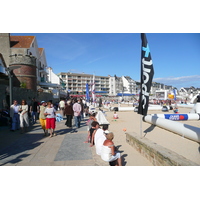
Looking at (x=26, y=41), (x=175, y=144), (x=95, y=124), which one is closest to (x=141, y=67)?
(x=95, y=124)

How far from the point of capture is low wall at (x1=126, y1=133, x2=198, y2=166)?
318 cm

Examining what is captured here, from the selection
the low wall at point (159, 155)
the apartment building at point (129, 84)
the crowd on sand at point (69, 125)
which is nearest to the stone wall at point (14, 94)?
the crowd on sand at point (69, 125)

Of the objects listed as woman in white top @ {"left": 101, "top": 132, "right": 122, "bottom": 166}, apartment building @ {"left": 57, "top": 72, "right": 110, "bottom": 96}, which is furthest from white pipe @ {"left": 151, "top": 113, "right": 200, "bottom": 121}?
apartment building @ {"left": 57, "top": 72, "right": 110, "bottom": 96}

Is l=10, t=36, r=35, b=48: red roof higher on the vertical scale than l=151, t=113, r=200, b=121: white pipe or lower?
higher

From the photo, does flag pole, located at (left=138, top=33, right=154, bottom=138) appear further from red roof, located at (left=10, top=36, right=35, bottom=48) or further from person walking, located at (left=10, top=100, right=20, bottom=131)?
red roof, located at (left=10, top=36, right=35, bottom=48)

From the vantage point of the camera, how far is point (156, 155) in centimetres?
379

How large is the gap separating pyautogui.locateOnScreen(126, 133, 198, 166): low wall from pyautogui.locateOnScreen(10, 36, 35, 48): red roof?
28196mm

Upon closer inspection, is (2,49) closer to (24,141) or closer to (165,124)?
Result: (24,141)

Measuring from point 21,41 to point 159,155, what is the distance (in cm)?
3116

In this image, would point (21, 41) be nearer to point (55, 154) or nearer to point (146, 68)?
point (146, 68)

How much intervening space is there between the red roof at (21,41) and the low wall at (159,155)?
28.2 m

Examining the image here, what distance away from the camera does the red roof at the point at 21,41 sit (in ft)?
86.8

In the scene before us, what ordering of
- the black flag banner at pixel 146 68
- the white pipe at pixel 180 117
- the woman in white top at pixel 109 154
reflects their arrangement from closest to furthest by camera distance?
the woman in white top at pixel 109 154 < the black flag banner at pixel 146 68 < the white pipe at pixel 180 117

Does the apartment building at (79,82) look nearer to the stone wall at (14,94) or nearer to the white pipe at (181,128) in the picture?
the stone wall at (14,94)
